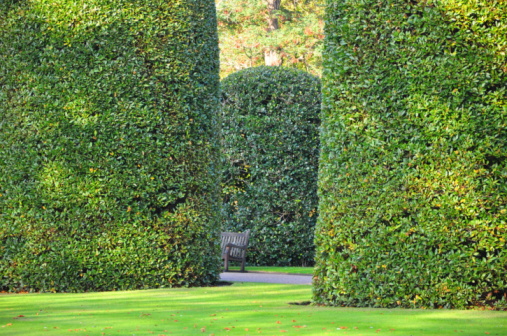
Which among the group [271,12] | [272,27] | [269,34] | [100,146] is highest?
[271,12]

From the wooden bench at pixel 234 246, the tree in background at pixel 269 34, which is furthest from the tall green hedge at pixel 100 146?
the tree in background at pixel 269 34

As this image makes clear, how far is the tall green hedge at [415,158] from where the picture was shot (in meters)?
7.82

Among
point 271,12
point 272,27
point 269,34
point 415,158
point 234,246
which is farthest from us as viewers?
point 272,27

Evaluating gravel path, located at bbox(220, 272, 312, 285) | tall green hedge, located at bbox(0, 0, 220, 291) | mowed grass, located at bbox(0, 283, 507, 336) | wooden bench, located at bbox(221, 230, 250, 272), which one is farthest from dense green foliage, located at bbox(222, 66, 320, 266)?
mowed grass, located at bbox(0, 283, 507, 336)

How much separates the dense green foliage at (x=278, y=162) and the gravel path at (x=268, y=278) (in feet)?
5.62

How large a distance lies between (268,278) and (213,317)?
5.43 m

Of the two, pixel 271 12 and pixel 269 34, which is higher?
pixel 271 12

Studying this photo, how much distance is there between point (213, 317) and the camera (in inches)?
292

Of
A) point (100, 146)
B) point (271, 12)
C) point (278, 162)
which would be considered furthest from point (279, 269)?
point (271, 12)

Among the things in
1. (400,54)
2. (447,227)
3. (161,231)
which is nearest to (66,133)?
(161,231)

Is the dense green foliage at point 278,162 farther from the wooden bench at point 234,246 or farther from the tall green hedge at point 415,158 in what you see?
the tall green hedge at point 415,158

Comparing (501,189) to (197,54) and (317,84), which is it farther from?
(317,84)

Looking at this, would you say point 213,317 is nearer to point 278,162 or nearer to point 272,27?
point 278,162

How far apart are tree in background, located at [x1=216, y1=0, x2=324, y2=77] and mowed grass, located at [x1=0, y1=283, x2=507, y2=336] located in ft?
57.7
